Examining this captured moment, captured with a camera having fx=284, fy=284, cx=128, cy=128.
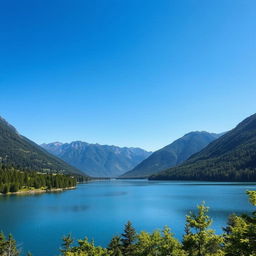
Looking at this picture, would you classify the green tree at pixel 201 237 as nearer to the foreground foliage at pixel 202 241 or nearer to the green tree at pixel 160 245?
the foreground foliage at pixel 202 241

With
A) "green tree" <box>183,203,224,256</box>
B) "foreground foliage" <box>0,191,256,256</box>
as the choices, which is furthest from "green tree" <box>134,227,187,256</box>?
"green tree" <box>183,203,224,256</box>

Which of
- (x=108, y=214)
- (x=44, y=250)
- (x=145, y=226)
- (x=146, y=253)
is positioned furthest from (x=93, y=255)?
(x=108, y=214)

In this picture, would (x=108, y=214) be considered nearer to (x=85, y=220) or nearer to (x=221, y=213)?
(x=85, y=220)

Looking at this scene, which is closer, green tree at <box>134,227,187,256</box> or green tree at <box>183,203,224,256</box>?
green tree at <box>183,203,224,256</box>

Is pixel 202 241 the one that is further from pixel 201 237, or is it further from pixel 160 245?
pixel 160 245

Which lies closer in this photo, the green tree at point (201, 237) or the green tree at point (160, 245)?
the green tree at point (201, 237)

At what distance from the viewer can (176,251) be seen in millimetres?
30547

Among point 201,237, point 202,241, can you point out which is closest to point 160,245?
point 202,241

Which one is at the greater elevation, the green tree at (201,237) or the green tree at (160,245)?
the green tree at (201,237)

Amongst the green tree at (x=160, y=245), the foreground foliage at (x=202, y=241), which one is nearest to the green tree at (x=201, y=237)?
the foreground foliage at (x=202, y=241)

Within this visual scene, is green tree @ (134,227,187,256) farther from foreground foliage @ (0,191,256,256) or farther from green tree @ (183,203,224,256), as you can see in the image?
green tree @ (183,203,224,256)

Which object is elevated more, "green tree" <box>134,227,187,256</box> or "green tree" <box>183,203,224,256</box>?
"green tree" <box>183,203,224,256</box>

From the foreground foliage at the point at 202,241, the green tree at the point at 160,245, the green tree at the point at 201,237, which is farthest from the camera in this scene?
the green tree at the point at 160,245

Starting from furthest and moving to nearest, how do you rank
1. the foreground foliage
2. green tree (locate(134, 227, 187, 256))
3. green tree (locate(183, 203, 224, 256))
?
green tree (locate(134, 227, 187, 256)) → green tree (locate(183, 203, 224, 256)) → the foreground foliage
